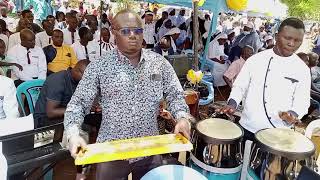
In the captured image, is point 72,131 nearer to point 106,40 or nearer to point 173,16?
point 106,40

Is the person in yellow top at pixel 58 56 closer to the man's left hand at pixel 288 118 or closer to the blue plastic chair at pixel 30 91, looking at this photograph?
the blue plastic chair at pixel 30 91

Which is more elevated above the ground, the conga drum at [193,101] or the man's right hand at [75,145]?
the man's right hand at [75,145]

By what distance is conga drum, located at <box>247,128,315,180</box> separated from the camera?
1.96m

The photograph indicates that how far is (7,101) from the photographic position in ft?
8.52

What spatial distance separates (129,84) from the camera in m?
1.82

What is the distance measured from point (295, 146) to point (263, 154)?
0.67 feet

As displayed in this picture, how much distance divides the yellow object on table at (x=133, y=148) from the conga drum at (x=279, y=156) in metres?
0.67

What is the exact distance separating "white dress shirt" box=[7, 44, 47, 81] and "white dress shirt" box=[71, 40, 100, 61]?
886 millimetres

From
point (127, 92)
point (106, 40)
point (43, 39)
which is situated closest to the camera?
point (127, 92)

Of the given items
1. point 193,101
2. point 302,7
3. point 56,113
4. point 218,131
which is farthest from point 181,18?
point 218,131

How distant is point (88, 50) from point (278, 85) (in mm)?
4032

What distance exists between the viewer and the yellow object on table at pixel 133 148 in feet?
4.74

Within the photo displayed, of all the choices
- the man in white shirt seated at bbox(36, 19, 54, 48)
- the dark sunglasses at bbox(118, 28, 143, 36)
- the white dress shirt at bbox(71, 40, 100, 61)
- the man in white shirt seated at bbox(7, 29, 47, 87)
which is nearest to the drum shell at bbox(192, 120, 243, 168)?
the dark sunglasses at bbox(118, 28, 143, 36)

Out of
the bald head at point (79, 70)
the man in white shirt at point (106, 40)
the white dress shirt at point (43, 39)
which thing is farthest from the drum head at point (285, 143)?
the white dress shirt at point (43, 39)
